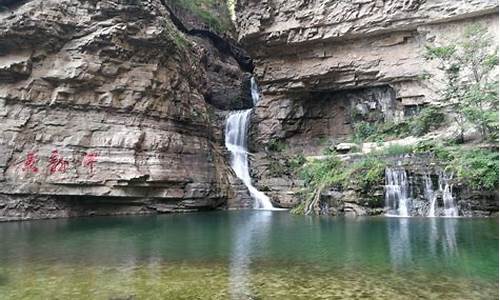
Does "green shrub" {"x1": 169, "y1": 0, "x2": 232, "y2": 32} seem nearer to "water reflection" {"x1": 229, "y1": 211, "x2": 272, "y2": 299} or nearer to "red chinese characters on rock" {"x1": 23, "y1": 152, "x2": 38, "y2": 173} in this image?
"red chinese characters on rock" {"x1": 23, "y1": 152, "x2": 38, "y2": 173}

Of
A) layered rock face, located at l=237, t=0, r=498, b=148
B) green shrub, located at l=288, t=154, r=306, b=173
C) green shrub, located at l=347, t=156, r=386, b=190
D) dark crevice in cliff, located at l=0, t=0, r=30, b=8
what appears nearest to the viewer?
green shrub, located at l=347, t=156, r=386, b=190

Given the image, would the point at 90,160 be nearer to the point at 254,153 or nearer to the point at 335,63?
the point at 254,153

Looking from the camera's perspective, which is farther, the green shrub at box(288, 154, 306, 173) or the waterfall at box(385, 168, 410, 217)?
the green shrub at box(288, 154, 306, 173)

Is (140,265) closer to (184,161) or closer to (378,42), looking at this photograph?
(184,161)

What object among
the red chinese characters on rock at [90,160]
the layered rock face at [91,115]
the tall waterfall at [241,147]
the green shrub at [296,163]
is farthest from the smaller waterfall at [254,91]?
the red chinese characters on rock at [90,160]

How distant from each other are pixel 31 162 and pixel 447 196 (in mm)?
15032

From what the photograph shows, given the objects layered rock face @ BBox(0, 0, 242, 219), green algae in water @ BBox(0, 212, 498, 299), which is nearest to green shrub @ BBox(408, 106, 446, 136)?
green algae in water @ BBox(0, 212, 498, 299)

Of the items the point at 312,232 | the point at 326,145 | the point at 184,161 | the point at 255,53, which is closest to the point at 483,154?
the point at 312,232

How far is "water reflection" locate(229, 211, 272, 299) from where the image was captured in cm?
610

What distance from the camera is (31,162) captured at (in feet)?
57.8

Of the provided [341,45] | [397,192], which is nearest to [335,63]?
[341,45]

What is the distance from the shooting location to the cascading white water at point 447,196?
14.9 m

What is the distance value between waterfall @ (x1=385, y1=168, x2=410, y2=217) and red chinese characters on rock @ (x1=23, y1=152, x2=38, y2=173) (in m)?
13.1

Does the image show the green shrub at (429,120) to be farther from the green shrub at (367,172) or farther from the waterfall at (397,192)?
the waterfall at (397,192)
